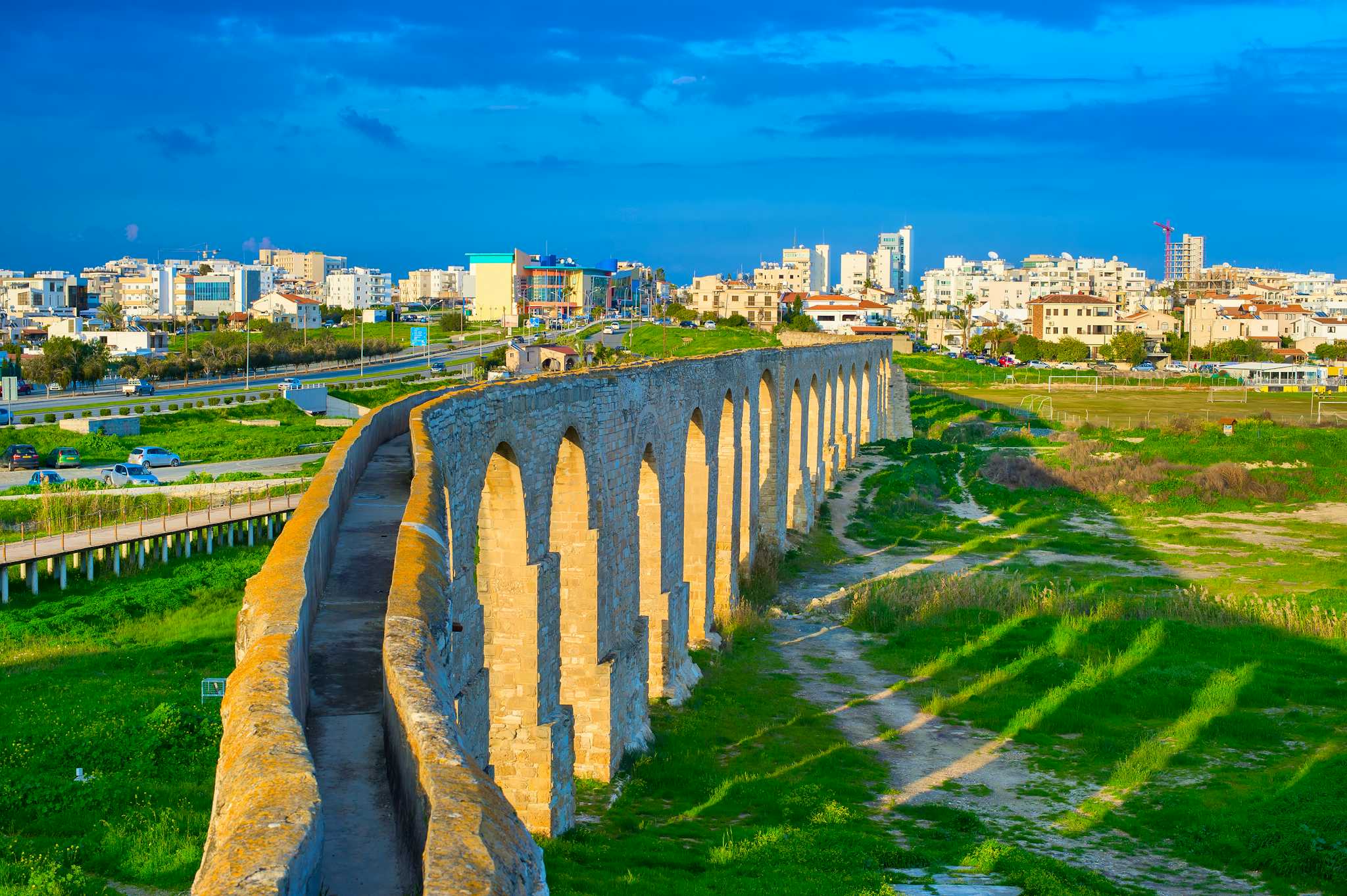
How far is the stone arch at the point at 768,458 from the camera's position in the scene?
29.9m

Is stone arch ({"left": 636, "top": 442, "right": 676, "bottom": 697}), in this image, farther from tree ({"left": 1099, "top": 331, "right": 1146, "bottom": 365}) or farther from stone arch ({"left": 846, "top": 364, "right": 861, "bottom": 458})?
tree ({"left": 1099, "top": 331, "right": 1146, "bottom": 365})

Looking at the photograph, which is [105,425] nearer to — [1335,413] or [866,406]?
[866,406]

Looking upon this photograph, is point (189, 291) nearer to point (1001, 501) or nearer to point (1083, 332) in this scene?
point (1083, 332)

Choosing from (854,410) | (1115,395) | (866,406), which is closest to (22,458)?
(854,410)

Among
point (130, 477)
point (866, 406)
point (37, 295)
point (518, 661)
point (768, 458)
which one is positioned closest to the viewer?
point (518, 661)

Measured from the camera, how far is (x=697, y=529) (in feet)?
73.5

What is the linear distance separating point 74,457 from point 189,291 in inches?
4536

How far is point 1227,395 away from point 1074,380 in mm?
12379

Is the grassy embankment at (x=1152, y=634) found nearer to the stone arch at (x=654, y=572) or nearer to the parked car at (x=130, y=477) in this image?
the stone arch at (x=654, y=572)

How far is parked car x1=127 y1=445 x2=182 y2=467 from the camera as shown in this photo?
4016cm

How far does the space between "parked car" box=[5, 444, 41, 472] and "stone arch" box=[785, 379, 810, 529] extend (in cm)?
2426

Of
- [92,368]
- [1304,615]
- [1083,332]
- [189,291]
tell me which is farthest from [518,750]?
[189,291]

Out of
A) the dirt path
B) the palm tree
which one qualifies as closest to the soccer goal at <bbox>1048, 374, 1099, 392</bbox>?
the dirt path

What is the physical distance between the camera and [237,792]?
14.3ft
